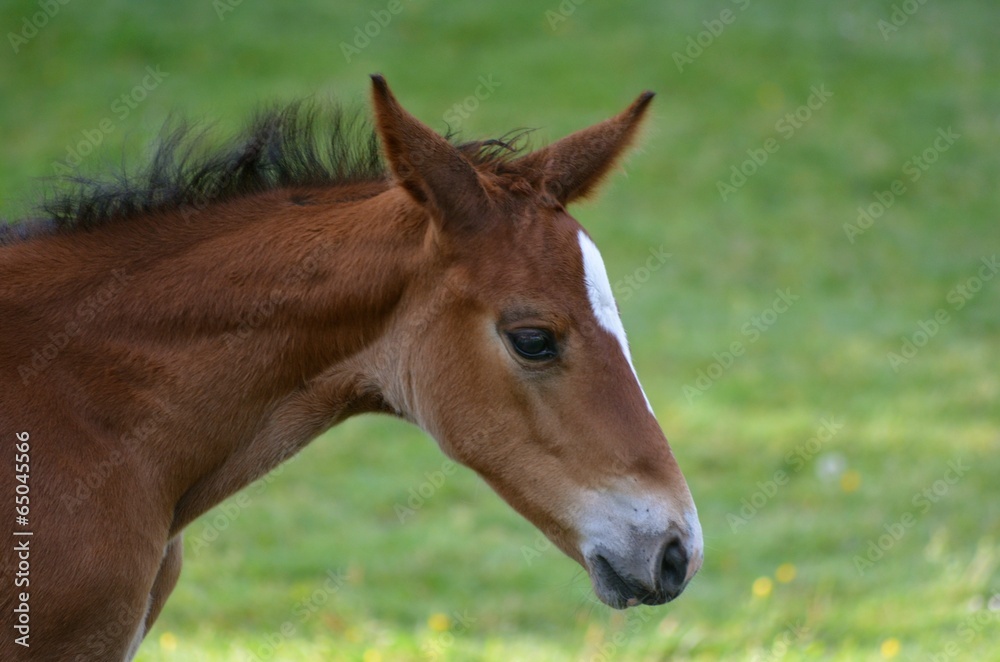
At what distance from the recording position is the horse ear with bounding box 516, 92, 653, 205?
338 cm

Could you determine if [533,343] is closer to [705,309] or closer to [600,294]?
[600,294]

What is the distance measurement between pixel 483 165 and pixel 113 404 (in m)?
1.32

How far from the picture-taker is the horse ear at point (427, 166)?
2982 millimetres

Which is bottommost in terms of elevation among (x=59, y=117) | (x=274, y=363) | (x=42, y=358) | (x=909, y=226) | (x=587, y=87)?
(x=909, y=226)

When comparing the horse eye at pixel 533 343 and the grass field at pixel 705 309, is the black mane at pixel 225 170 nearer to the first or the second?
the grass field at pixel 705 309

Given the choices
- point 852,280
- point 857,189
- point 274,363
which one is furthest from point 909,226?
point 274,363

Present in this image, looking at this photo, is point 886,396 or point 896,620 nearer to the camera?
point 896,620

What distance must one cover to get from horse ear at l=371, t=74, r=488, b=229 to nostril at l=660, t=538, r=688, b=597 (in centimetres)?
108

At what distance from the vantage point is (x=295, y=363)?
3.21 meters

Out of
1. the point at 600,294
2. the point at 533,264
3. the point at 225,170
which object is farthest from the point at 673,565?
the point at 225,170

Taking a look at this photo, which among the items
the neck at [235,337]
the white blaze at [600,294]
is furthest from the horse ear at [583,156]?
the neck at [235,337]

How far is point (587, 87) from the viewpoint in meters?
13.8

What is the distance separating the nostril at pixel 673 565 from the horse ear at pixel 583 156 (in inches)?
44.1

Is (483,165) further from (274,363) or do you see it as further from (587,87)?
(587,87)
